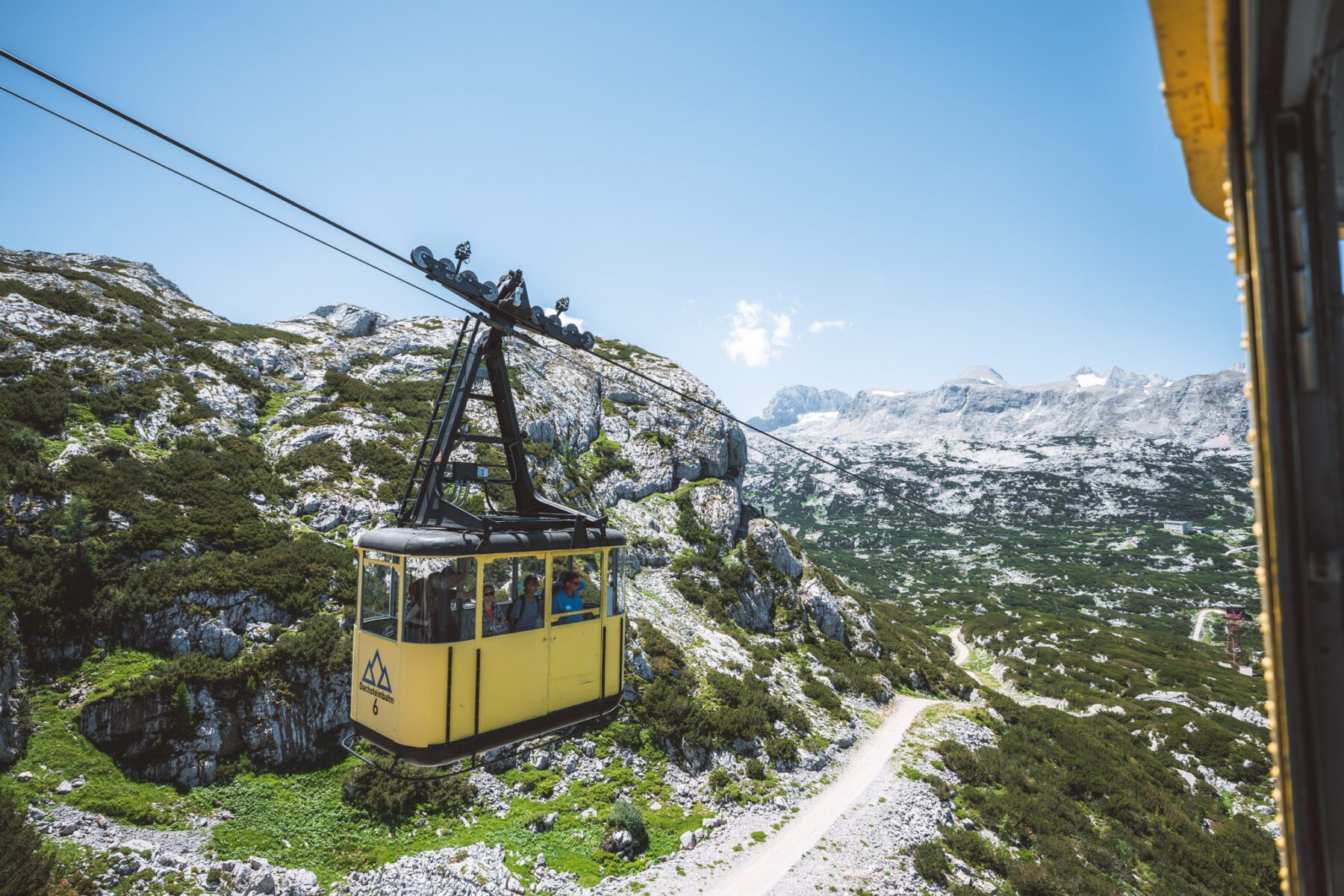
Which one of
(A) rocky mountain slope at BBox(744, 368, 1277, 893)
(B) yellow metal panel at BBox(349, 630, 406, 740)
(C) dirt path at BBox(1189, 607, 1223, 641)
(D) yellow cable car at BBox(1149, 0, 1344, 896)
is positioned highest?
(D) yellow cable car at BBox(1149, 0, 1344, 896)

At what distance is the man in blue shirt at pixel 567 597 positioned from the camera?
1015 cm

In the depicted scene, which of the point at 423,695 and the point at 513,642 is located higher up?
the point at 513,642

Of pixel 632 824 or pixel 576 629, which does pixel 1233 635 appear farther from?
pixel 576 629

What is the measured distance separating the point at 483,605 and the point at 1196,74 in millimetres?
9277

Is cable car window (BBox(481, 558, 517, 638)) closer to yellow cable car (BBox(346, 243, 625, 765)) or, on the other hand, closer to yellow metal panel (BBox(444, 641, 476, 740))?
yellow cable car (BBox(346, 243, 625, 765))

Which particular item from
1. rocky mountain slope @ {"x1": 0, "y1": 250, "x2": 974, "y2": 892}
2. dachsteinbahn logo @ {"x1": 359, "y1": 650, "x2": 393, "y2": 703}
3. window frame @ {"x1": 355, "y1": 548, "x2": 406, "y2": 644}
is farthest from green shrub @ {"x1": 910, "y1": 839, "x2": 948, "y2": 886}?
window frame @ {"x1": 355, "y1": 548, "x2": 406, "y2": 644}

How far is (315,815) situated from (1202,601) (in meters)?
108

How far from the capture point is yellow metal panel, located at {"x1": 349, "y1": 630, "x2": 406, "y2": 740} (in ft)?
28.7

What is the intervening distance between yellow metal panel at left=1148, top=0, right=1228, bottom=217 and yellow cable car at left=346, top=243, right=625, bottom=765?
854 cm

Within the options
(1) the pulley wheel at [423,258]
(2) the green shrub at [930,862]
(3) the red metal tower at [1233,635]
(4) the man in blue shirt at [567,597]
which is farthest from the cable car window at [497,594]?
(3) the red metal tower at [1233,635]

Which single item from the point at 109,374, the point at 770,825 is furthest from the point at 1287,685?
the point at 109,374

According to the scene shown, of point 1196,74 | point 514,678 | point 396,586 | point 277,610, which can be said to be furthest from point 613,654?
point 277,610

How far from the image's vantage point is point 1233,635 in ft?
187

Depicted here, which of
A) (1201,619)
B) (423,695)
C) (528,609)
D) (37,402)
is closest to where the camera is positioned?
(423,695)
